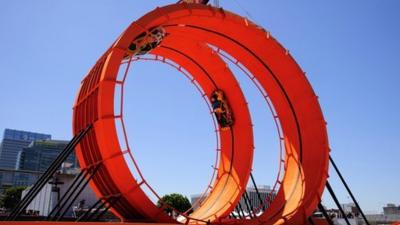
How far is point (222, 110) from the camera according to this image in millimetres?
15164

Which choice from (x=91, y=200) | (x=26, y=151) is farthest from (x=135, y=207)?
(x=26, y=151)

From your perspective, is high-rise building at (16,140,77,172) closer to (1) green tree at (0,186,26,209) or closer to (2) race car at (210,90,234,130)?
(1) green tree at (0,186,26,209)

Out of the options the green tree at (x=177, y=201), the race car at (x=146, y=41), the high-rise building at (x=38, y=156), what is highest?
the high-rise building at (x=38, y=156)

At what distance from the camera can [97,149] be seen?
8.91 meters

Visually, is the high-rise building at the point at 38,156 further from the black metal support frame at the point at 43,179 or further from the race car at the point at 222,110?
the black metal support frame at the point at 43,179

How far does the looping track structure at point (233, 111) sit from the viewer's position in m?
8.88

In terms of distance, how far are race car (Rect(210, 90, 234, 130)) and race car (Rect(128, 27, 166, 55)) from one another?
4229 mm

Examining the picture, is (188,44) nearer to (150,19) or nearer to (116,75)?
(150,19)

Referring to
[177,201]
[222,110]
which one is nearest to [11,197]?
[177,201]

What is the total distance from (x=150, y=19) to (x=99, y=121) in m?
3.13

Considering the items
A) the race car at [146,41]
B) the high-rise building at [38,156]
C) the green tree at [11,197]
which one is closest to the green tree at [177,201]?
the green tree at [11,197]

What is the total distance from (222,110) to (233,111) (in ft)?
1.49

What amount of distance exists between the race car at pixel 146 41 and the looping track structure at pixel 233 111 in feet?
1.00

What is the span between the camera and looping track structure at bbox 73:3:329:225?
8.88 metres
